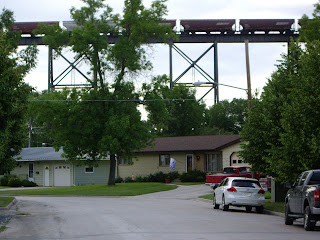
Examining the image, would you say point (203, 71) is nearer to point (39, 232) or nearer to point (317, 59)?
point (317, 59)

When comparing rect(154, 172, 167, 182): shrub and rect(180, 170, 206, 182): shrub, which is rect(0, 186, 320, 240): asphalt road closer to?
rect(180, 170, 206, 182): shrub

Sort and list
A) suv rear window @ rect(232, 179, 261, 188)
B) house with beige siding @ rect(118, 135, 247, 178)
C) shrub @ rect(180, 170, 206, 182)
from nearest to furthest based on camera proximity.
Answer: suv rear window @ rect(232, 179, 261, 188), house with beige siding @ rect(118, 135, 247, 178), shrub @ rect(180, 170, 206, 182)

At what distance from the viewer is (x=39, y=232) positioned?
1579cm

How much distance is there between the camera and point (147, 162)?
59.2m

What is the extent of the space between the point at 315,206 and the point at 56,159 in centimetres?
4593

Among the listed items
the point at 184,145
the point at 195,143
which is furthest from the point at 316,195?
the point at 184,145

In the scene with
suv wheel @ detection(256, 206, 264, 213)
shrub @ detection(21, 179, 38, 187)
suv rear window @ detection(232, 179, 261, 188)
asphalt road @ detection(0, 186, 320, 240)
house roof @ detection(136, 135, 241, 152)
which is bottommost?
suv wheel @ detection(256, 206, 264, 213)

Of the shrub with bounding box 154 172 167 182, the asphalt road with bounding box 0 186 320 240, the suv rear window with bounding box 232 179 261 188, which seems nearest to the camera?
the asphalt road with bounding box 0 186 320 240

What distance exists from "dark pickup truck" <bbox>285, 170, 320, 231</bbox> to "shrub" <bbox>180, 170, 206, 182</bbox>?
3544cm

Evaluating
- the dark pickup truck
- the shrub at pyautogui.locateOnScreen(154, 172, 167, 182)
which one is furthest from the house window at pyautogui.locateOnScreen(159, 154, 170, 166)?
the dark pickup truck

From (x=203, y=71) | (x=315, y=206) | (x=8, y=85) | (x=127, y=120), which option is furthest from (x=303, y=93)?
(x=203, y=71)

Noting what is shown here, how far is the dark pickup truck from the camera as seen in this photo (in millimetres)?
15856

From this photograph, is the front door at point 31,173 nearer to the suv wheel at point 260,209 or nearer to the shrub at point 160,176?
the shrub at point 160,176

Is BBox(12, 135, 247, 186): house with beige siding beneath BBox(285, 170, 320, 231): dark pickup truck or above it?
above
